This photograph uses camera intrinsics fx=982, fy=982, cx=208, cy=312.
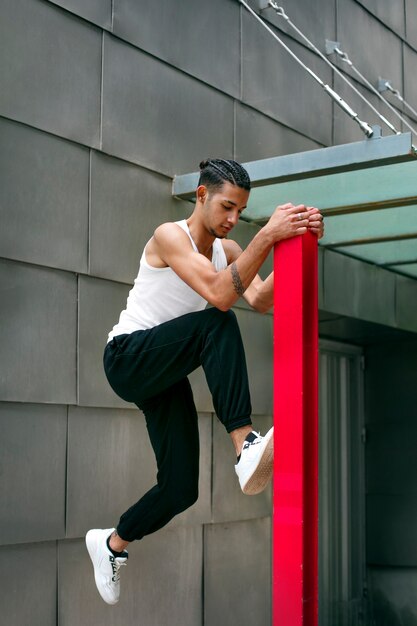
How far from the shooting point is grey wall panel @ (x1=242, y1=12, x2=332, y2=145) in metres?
7.58

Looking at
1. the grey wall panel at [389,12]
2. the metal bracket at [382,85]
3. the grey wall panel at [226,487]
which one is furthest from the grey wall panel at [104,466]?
the grey wall panel at [389,12]

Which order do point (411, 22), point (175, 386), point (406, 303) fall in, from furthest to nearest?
point (411, 22) < point (406, 303) < point (175, 386)

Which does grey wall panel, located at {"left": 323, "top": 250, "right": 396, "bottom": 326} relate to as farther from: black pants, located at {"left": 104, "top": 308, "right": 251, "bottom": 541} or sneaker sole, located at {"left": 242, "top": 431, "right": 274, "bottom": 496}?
sneaker sole, located at {"left": 242, "top": 431, "right": 274, "bottom": 496}

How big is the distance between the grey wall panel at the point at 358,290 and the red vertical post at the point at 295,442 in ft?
14.6

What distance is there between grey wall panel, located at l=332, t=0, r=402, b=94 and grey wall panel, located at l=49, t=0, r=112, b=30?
10.6ft

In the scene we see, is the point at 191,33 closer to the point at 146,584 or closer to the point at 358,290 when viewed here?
the point at 358,290

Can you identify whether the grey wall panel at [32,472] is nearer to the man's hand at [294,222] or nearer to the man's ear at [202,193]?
the man's ear at [202,193]

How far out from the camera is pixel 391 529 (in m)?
9.80

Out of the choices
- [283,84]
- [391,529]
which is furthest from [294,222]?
[391,529]

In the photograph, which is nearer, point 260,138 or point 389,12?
point 260,138

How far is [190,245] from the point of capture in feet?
14.5

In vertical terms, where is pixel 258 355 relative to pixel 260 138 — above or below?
below

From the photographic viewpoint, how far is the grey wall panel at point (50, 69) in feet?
18.1

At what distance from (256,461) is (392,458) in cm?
617
